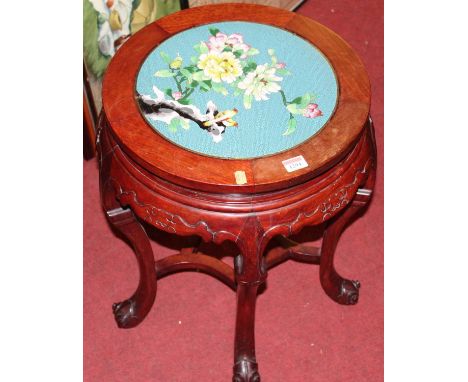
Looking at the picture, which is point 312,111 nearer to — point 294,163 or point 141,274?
point 294,163

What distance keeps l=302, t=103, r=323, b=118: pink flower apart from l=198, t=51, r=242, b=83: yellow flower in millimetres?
210

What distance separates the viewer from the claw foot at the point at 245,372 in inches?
87.5

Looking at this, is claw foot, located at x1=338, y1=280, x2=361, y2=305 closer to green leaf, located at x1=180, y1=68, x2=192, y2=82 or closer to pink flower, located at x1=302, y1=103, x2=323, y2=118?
pink flower, located at x1=302, y1=103, x2=323, y2=118

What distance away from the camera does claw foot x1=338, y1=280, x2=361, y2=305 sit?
2.45m

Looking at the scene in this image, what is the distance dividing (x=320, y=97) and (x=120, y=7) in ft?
2.84

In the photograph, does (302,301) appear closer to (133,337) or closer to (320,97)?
(133,337)

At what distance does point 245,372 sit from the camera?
2.22 metres

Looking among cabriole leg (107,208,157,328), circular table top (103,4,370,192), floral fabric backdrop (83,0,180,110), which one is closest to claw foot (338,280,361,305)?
cabriole leg (107,208,157,328)

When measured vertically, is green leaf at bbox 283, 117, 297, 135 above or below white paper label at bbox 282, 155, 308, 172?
above

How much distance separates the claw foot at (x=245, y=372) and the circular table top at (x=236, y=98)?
0.72 meters

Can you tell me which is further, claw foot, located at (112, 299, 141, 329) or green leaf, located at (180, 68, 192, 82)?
claw foot, located at (112, 299, 141, 329)

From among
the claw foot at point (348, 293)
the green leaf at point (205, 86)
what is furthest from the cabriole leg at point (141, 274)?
the claw foot at point (348, 293)

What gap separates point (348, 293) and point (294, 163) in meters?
0.84

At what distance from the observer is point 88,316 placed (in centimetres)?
243
